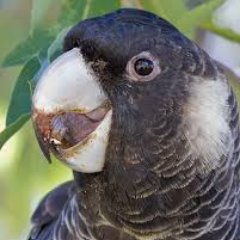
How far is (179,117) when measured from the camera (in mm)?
1370

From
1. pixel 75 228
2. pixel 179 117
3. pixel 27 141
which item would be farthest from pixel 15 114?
pixel 27 141

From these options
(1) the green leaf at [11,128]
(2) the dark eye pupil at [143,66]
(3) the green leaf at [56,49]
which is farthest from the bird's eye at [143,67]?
(1) the green leaf at [11,128]

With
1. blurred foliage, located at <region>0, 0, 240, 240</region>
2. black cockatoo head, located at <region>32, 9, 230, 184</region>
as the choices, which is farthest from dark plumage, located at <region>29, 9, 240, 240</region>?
blurred foliage, located at <region>0, 0, 240, 240</region>

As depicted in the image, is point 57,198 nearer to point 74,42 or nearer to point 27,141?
point 27,141

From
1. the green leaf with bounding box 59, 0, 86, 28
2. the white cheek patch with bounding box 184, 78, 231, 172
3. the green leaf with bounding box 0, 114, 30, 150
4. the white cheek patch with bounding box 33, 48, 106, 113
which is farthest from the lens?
the green leaf with bounding box 59, 0, 86, 28

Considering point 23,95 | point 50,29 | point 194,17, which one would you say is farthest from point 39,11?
point 194,17

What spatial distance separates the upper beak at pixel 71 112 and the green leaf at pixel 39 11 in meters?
0.25

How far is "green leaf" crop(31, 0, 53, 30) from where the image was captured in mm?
1549

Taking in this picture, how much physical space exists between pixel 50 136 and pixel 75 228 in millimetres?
302

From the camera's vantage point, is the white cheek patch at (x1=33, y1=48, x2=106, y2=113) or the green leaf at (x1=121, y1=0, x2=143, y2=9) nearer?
the white cheek patch at (x1=33, y1=48, x2=106, y2=113)

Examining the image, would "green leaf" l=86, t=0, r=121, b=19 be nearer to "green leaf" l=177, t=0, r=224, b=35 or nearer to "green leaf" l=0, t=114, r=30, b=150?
"green leaf" l=177, t=0, r=224, b=35

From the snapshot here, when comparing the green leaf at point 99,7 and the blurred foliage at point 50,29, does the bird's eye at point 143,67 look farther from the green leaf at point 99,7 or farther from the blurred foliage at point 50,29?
the green leaf at point 99,7

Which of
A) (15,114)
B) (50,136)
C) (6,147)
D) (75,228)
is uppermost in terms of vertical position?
(50,136)

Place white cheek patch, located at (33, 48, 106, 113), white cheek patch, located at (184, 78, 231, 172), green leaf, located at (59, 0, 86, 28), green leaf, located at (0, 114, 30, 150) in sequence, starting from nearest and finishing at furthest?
white cheek patch, located at (33, 48, 106, 113)
white cheek patch, located at (184, 78, 231, 172)
green leaf, located at (0, 114, 30, 150)
green leaf, located at (59, 0, 86, 28)
